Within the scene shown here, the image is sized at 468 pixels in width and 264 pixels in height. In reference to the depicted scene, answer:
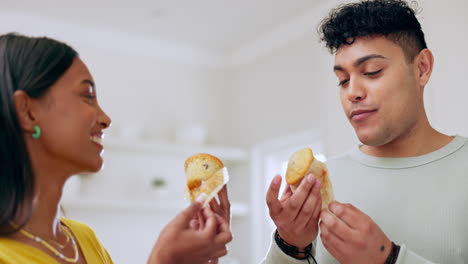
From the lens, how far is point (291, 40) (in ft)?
15.2

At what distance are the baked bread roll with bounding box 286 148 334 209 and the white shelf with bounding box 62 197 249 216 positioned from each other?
3.06 meters

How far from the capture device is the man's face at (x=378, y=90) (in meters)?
1.57

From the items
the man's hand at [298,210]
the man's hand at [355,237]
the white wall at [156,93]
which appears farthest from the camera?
the white wall at [156,93]

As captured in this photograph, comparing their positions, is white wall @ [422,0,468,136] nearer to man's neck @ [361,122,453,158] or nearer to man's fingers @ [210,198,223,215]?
man's neck @ [361,122,453,158]

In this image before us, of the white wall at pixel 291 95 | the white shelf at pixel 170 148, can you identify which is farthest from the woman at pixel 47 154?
the white shelf at pixel 170 148

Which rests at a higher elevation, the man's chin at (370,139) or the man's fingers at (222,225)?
the man's chin at (370,139)

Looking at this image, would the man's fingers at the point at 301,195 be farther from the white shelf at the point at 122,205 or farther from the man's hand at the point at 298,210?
the white shelf at the point at 122,205

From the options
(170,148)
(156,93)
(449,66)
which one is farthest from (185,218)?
(156,93)

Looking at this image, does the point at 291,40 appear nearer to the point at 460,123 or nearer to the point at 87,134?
the point at 460,123

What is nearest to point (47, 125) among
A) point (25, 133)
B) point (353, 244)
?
point (25, 133)

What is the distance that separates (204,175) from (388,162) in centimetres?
59

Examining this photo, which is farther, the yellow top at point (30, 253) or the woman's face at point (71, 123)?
the woman's face at point (71, 123)

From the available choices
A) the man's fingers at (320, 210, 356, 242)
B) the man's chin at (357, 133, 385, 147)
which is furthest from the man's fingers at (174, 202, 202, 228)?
the man's chin at (357, 133, 385, 147)

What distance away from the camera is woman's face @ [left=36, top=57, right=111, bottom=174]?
1217 millimetres
